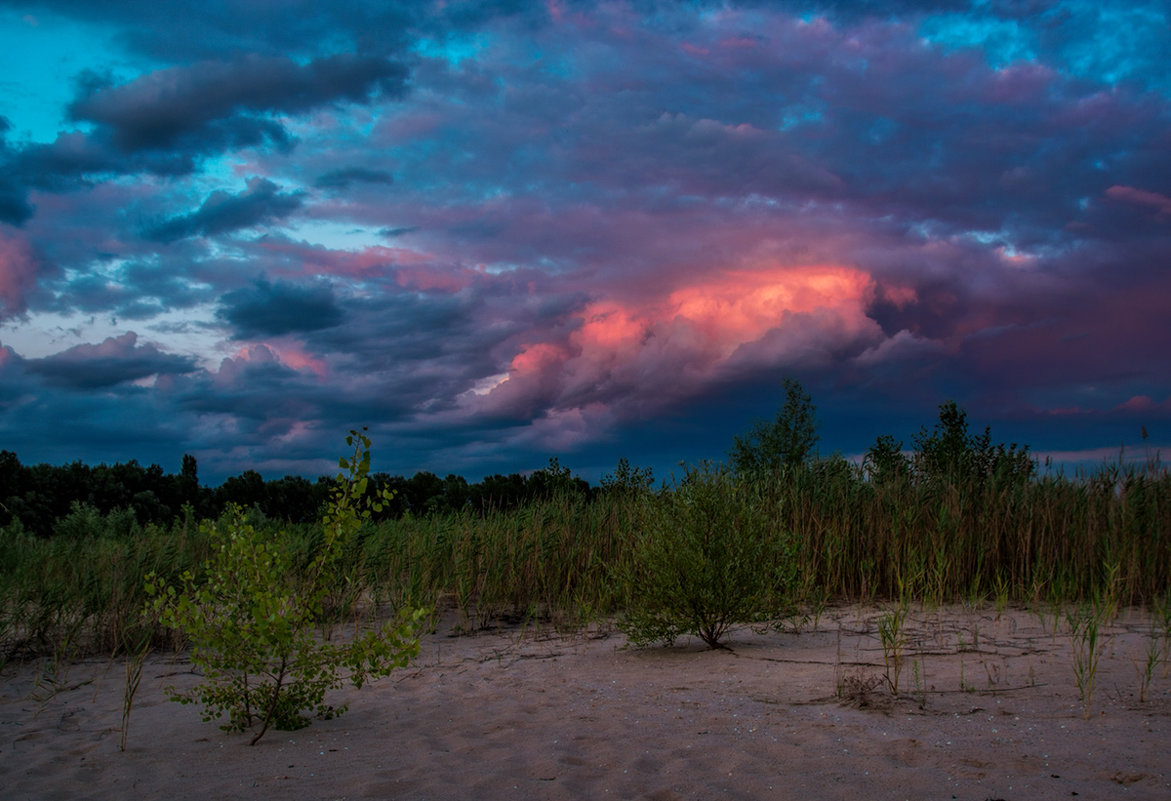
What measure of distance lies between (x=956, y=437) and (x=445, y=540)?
13642 millimetres

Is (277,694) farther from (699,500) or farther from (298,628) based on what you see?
(699,500)

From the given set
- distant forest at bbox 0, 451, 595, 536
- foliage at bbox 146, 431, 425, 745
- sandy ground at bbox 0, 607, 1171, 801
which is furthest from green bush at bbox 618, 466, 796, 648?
distant forest at bbox 0, 451, 595, 536

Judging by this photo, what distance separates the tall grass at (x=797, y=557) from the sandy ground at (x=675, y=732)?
134 cm

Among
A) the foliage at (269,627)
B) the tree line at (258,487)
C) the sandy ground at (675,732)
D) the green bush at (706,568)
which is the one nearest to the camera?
the sandy ground at (675,732)

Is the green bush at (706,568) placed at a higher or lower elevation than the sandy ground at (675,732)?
higher

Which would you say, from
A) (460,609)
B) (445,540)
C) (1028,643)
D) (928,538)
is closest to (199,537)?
(445,540)

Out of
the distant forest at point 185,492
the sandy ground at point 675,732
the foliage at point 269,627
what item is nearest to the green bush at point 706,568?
the sandy ground at point 675,732

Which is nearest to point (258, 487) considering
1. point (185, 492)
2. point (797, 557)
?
point (185, 492)

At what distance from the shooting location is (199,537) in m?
12.4

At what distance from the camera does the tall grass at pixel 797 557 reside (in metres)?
8.36

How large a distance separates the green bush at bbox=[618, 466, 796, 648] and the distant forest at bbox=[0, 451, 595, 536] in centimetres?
1128

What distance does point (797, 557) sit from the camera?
9281 millimetres

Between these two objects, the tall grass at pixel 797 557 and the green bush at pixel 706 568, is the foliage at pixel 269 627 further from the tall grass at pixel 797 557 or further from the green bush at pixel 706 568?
the tall grass at pixel 797 557

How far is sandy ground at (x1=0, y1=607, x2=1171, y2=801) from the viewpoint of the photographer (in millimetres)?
3752
